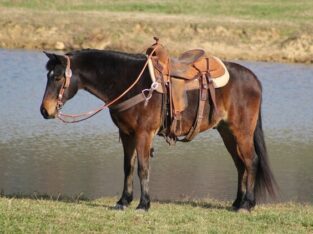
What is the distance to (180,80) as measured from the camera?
981 cm

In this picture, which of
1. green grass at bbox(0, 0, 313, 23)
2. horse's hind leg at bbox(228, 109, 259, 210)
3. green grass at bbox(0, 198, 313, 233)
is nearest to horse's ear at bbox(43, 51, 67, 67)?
green grass at bbox(0, 198, 313, 233)

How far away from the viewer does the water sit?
13.8 meters

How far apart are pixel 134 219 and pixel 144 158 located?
3.40 ft

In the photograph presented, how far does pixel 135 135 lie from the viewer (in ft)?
31.2

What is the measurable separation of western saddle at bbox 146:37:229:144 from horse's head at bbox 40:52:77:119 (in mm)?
1027

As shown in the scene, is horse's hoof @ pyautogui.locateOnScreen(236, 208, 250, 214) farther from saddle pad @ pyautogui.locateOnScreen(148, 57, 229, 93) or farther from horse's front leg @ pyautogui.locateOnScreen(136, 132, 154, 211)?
saddle pad @ pyautogui.locateOnScreen(148, 57, 229, 93)

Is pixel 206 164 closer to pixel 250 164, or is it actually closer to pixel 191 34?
pixel 250 164

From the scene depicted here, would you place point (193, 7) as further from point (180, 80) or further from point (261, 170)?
point (180, 80)

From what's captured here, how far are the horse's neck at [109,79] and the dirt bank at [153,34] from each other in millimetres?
27485

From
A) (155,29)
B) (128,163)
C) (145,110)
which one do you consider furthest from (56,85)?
(155,29)

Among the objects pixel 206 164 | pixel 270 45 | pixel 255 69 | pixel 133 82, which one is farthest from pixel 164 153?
pixel 270 45

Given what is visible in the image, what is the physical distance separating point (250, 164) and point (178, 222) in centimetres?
214

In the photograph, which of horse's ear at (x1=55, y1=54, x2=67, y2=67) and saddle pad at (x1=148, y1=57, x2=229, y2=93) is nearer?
horse's ear at (x1=55, y1=54, x2=67, y2=67)

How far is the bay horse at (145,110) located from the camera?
930 centimetres
